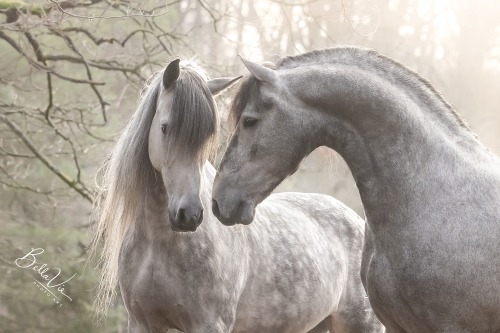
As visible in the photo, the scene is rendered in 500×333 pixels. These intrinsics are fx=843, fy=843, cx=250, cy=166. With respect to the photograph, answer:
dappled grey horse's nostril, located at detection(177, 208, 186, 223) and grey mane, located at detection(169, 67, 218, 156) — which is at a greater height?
grey mane, located at detection(169, 67, 218, 156)

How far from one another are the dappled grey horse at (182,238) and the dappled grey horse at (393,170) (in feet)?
2.51

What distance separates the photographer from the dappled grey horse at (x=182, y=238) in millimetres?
4332

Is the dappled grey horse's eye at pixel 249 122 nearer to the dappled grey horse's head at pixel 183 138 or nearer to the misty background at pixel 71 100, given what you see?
the dappled grey horse's head at pixel 183 138

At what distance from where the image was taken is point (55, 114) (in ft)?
28.2

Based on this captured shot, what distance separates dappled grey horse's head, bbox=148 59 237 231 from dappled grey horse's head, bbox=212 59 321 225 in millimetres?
625

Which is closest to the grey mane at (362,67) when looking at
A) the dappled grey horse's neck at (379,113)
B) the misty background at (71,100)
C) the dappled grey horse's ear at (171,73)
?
the dappled grey horse's neck at (379,113)

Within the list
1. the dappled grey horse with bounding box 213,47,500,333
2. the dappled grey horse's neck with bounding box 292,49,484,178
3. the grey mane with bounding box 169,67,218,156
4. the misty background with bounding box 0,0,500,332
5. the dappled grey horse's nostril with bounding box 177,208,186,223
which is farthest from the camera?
the misty background with bounding box 0,0,500,332

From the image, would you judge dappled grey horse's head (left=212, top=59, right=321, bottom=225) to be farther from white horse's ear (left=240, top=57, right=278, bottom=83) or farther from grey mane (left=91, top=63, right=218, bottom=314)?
grey mane (left=91, top=63, right=218, bottom=314)

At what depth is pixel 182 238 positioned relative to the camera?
Result: 4.58m

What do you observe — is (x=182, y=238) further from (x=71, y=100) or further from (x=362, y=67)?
(x=71, y=100)

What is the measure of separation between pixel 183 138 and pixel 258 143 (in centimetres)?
86

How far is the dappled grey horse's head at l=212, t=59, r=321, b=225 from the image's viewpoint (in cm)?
351

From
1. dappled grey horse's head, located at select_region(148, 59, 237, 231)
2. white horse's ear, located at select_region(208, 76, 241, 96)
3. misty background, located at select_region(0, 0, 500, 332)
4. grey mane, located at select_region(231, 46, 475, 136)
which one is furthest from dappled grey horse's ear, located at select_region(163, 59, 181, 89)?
misty background, located at select_region(0, 0, 500, 332)

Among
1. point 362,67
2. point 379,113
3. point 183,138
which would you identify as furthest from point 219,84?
point 379,113
